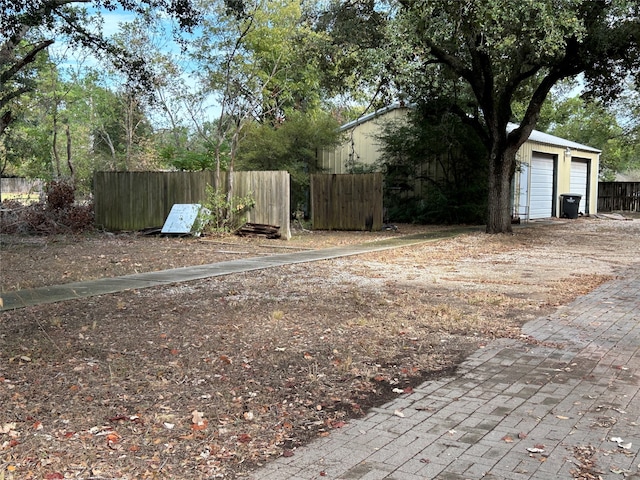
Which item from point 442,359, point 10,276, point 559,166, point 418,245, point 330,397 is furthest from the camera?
point 559,166

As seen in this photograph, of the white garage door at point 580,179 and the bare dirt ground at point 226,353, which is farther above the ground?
the white garage door at point 580,179

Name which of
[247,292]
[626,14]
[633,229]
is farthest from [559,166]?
[247,292]

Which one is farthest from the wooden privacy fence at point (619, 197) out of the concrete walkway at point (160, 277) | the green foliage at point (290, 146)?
the concrete walkway at point (160, 277)

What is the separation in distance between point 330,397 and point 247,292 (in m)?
4.22

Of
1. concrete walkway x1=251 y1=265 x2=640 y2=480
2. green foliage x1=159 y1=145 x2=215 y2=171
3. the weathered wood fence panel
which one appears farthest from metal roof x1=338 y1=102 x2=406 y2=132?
concrete walkway x1=251 y1=265 x2=640 y2=480

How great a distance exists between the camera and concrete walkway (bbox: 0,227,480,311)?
7.77 m

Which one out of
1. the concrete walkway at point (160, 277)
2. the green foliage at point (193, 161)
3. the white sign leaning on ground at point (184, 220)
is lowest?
the concrete walkway at point (160, 277)

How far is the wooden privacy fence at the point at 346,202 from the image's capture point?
19484mm

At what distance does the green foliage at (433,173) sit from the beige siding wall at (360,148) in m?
0.73

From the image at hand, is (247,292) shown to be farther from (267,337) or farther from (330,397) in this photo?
(330,397)

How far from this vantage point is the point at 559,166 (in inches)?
1109

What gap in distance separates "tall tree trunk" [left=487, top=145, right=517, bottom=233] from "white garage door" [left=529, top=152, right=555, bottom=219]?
8745 mm

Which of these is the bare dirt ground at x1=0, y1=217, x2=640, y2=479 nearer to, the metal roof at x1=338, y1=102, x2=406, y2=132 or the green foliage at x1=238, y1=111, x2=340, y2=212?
the green foliage at x1=238, y1=111, x2=340, y2=212

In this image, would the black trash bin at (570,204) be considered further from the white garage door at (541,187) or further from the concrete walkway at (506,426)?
the concrete walkway at (506,426)
